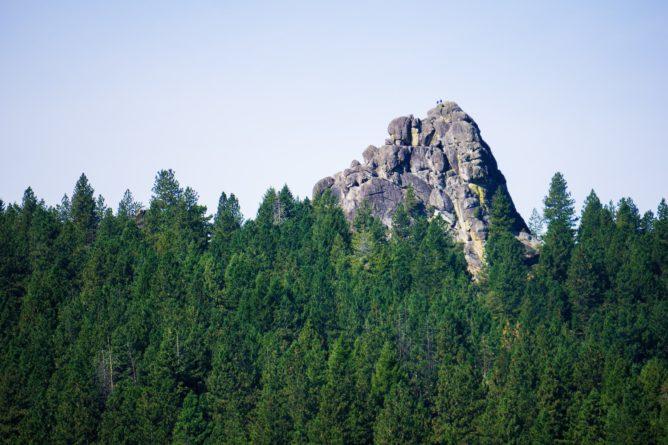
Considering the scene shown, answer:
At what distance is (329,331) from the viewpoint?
95.1 m

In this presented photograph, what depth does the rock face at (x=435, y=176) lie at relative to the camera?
5103 inches

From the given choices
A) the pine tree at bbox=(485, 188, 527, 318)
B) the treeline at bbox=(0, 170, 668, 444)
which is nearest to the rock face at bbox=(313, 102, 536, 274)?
the pine tree at bbox=(485, 188, 527, 318)

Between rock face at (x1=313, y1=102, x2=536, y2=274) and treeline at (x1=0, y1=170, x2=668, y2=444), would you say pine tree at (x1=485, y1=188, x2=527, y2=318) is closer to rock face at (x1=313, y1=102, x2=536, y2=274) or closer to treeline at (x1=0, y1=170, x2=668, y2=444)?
treeline at (x1=0, y1=170, x2=668, y2=444)

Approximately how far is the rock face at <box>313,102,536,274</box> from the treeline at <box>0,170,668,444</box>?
3.60m

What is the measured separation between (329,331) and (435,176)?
44.7m

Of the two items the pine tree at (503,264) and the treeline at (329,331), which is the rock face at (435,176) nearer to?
the pine tree at (503,264)

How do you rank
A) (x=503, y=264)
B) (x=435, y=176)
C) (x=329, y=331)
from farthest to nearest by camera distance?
(x=435, y=176), (x=503, y=264), (x=329, y=331)

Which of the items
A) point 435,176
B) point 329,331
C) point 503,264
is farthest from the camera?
point 435,176

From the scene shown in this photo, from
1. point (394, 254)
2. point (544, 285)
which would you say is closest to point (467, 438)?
point (544, 285)

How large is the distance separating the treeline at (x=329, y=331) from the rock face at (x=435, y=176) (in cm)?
360

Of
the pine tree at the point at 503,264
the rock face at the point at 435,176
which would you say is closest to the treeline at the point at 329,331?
the pine tree at the point at 503,264

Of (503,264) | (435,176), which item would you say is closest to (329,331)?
(503,264)

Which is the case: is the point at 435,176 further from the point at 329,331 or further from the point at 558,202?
the point at 329,331

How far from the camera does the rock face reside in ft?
425
